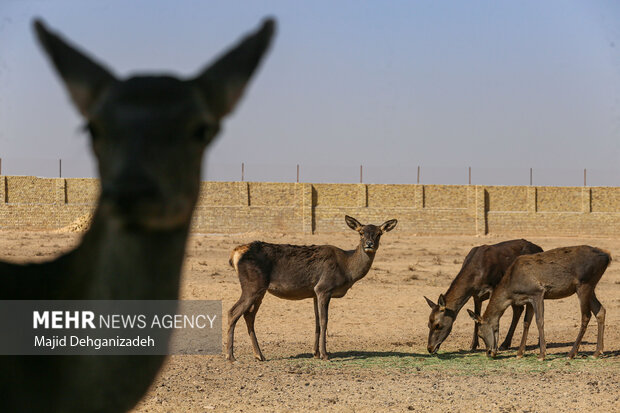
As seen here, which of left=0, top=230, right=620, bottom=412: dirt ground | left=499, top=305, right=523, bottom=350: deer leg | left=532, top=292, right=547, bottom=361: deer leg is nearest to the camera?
left=0, top=230, right=620, bottom=412: dirt ground

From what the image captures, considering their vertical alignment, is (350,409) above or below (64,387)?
below

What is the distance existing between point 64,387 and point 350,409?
6.94 meters

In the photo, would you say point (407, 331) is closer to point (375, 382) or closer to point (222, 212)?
point (375, 382)

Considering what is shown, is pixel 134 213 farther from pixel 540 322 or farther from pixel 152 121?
pixel 540 322

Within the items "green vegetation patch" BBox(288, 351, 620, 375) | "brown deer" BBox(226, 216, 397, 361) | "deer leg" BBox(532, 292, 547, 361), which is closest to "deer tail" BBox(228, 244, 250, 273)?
"brown deer" BBox(226, 216, 397, 361)

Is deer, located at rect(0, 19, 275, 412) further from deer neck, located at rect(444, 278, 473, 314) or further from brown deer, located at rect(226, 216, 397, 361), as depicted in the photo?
deer neck, located at rect(444, 278, 473, 314)

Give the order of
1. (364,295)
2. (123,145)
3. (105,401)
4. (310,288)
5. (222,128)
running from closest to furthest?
(123,145)
(105,401)
(222,128)
(310,288)
(364,295)

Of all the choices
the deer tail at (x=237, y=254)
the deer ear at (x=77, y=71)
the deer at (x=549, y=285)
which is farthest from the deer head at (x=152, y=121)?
the deer at (x=549, y=285)

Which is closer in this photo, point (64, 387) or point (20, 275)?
point (64, 387)

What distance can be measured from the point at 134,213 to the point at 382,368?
400 inches

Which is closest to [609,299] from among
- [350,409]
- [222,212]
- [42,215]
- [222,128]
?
[350,409]

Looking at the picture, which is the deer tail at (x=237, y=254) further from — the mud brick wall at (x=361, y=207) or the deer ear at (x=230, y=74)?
the mud brick wall at (x=361, y=207)

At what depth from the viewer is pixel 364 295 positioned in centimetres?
2164

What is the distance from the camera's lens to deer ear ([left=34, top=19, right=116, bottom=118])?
307 cm
